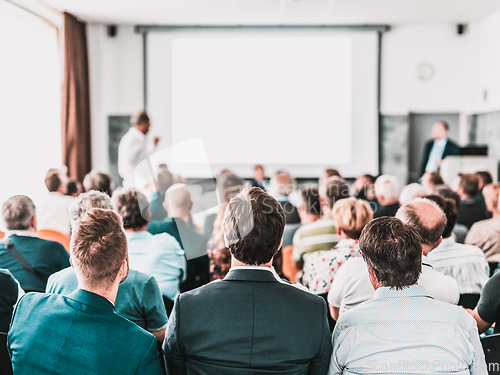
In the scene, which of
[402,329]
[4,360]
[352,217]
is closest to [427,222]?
[352,217]

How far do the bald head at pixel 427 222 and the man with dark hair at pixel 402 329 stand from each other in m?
0.58

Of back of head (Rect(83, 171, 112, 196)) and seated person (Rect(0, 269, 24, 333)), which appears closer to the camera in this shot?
seated person (Rect(0, 269, 24, 333))

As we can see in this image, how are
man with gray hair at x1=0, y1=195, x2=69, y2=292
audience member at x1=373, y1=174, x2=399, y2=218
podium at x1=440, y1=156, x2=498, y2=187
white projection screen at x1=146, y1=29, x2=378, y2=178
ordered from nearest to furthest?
man with gray hair at x1=0, y1=195, x2=69, y2=292 < audience member at x1=373, y1=174, x2=399, y2=218 < podium at x1=440, y1=156, x2=498, y2=187 < white projection screen at x1=146, y1=29, x2=378, y2=178

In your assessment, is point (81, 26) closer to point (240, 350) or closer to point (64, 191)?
point (64, 191)

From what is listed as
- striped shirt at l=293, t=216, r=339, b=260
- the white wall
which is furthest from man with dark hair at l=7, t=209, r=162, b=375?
the white wall

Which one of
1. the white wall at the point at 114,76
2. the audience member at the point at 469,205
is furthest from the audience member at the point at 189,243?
the white wall at the point at 114,76

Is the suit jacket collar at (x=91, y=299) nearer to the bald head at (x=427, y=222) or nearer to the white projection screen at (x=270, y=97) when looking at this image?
A: the bald head at (x=427, y=222)

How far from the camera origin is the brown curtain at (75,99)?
620 centimetres

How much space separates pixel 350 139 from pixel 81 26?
4.63 metres

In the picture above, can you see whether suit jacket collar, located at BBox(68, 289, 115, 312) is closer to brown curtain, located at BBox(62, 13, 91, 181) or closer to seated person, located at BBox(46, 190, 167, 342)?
seated person, located at BBox(46, 190, 167, 342)

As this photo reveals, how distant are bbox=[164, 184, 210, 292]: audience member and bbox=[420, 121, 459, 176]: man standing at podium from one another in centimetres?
464

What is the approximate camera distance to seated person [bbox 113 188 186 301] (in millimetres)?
Result: 2143

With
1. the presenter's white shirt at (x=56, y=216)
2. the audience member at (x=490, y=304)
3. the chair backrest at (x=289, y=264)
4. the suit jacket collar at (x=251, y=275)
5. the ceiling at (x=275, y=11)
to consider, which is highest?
the ceiling at (x=275, y=11)

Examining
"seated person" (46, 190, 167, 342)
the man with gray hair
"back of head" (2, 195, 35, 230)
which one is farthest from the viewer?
"back of head" (2, 195, 35, 230)
